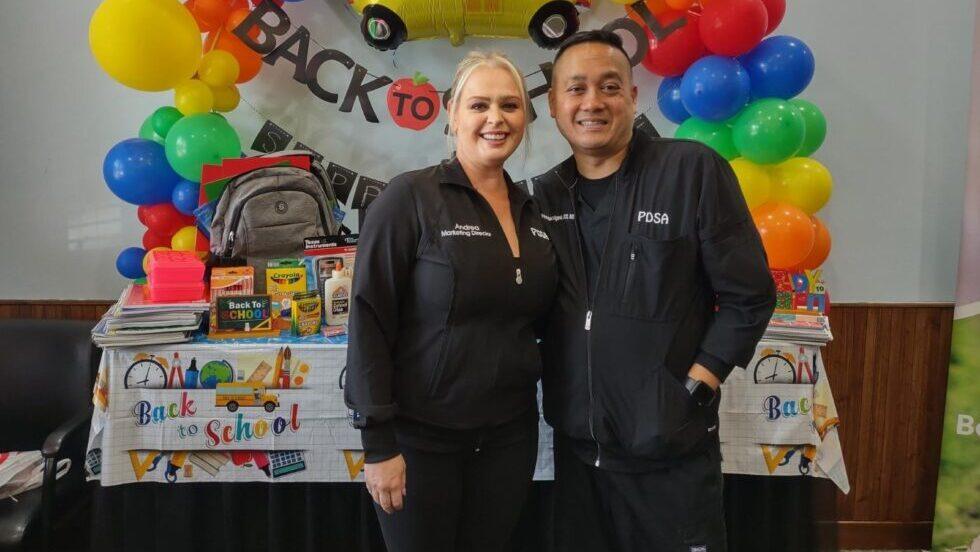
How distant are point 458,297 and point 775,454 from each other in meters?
1.17

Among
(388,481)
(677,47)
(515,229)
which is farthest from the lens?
(677,47)

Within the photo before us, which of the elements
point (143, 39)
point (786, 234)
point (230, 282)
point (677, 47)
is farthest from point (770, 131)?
point (143, 39)

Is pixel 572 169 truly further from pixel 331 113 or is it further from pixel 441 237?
pixel 331 113

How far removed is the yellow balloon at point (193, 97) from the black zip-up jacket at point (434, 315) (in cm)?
117

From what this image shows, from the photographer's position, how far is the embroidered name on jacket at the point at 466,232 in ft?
4.19

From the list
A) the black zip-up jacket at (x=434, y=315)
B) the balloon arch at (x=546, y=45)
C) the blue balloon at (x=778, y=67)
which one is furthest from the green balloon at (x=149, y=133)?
the blue balloon at (x=778, y=67)

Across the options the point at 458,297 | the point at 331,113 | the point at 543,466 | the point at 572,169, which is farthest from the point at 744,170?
the point at 331,113

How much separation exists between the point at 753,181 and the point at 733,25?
47 cm

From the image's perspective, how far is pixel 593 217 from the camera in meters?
1.42

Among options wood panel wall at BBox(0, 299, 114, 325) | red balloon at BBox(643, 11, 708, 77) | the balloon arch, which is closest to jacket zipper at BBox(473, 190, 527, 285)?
the balloon arch

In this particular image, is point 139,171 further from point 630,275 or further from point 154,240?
point 630,275

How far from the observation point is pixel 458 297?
1.25m

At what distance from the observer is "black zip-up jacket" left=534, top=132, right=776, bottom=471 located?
132 centimetres

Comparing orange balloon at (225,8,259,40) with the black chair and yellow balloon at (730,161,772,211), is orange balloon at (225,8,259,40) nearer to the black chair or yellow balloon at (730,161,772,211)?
the black chair
